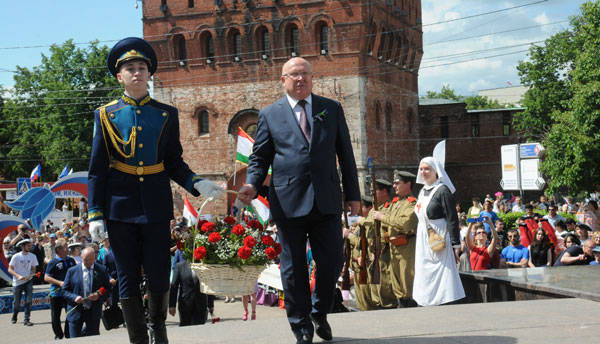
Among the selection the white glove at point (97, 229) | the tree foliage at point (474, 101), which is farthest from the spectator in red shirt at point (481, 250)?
the tree foliage at point (474, 101)

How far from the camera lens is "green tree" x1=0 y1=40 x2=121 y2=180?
168ft

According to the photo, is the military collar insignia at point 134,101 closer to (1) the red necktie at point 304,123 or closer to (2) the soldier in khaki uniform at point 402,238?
(1) the red necktie at point 304,123

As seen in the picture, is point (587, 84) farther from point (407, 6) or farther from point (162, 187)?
point (162, 187)

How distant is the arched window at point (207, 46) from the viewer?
42406mm

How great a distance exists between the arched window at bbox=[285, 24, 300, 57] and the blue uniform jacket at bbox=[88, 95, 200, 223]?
36.8 metres

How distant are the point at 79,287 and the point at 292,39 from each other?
31742 millimetres

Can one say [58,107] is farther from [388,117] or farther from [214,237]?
[214,237]

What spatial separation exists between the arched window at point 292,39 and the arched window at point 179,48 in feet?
21.9

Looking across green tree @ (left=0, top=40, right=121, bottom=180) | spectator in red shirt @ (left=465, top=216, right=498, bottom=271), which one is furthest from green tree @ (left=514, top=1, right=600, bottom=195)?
green tree @ (left=0, top=40, right=121, bottom=180)

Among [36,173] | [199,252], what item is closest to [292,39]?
[36,173]

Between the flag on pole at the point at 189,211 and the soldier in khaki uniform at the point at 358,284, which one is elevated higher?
the flag on pole at the point at 189,211

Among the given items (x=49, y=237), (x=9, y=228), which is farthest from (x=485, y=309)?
(x=49, y=237)

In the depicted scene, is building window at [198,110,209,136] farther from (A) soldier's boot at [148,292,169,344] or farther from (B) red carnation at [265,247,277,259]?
(A) soldier's boot at [148,292,169,344]

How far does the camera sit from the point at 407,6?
4684cm
